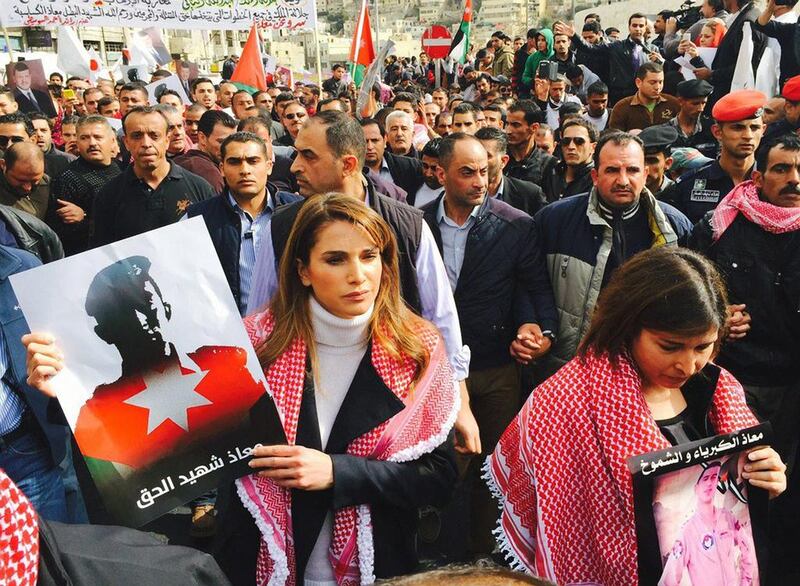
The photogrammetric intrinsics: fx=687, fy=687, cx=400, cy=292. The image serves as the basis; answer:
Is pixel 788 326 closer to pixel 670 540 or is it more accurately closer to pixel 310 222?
pixel 670 540

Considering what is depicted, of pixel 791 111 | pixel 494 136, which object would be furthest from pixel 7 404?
pixel 791 111

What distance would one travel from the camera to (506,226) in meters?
3.32

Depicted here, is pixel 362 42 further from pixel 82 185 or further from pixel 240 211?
pixel 240 211

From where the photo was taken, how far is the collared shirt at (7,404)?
2.06m

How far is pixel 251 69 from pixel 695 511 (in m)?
8.92

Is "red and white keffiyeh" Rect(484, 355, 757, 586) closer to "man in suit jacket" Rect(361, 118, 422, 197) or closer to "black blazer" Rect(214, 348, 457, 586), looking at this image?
"black blazer" Rect(214, 348, 457, 586)

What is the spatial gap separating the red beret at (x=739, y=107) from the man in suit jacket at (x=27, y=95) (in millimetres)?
8221

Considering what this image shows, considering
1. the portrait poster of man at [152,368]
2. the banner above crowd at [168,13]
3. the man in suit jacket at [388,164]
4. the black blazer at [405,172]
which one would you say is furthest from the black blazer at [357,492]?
the banner above crowd at [168,13]

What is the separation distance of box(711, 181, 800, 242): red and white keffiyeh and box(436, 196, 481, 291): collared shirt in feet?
3.61

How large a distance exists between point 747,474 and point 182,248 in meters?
1.51

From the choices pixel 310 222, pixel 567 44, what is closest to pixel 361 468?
pixel 310 222

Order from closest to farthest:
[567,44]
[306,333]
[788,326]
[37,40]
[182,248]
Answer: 1. [182,248]
2. [306,333]
3. [788,326]
4. [567,44]
5. [37,40]

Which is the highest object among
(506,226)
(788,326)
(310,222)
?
(310,222)

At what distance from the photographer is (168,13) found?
9.76 metres
